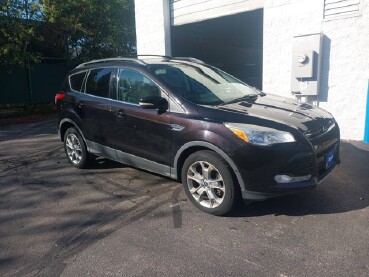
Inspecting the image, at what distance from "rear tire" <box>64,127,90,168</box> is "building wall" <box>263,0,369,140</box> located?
180 inches

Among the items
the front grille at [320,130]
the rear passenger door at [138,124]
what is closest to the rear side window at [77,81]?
the rear passenger door at [138,124]

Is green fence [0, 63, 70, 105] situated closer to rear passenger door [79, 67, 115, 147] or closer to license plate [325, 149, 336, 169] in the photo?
rear passenger door [79, 67, 115, 147]

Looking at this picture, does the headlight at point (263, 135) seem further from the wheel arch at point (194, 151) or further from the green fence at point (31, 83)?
the green fence at point (31, 83)

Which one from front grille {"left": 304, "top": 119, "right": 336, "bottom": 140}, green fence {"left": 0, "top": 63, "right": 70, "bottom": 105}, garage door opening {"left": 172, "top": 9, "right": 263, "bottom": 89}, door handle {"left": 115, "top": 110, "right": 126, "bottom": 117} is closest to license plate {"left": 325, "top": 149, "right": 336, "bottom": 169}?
front grille {"left": 304, "top": 119, "right": 336, "bottom": 140}

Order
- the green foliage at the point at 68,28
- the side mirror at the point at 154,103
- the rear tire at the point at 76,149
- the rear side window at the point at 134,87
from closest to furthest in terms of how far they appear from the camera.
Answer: the side mirror at the point at 154,103
the rear side window at the point at 134,87
the rear tire at the point at 76,149
the green foliage at the point at 68,28

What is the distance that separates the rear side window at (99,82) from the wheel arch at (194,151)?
164 cm

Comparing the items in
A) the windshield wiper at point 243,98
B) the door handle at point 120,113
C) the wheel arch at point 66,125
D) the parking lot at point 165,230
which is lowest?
the parking lot at point 165,230

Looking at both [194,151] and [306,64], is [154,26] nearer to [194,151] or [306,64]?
[306,64]

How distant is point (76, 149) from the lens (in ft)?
18.8

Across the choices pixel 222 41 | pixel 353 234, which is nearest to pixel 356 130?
pixel 353 234

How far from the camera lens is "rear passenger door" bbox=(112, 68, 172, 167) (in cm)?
416

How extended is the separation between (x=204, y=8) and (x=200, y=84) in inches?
213

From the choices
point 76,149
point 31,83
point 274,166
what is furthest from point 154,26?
point 274,166

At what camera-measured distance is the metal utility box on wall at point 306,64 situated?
6.80 m
